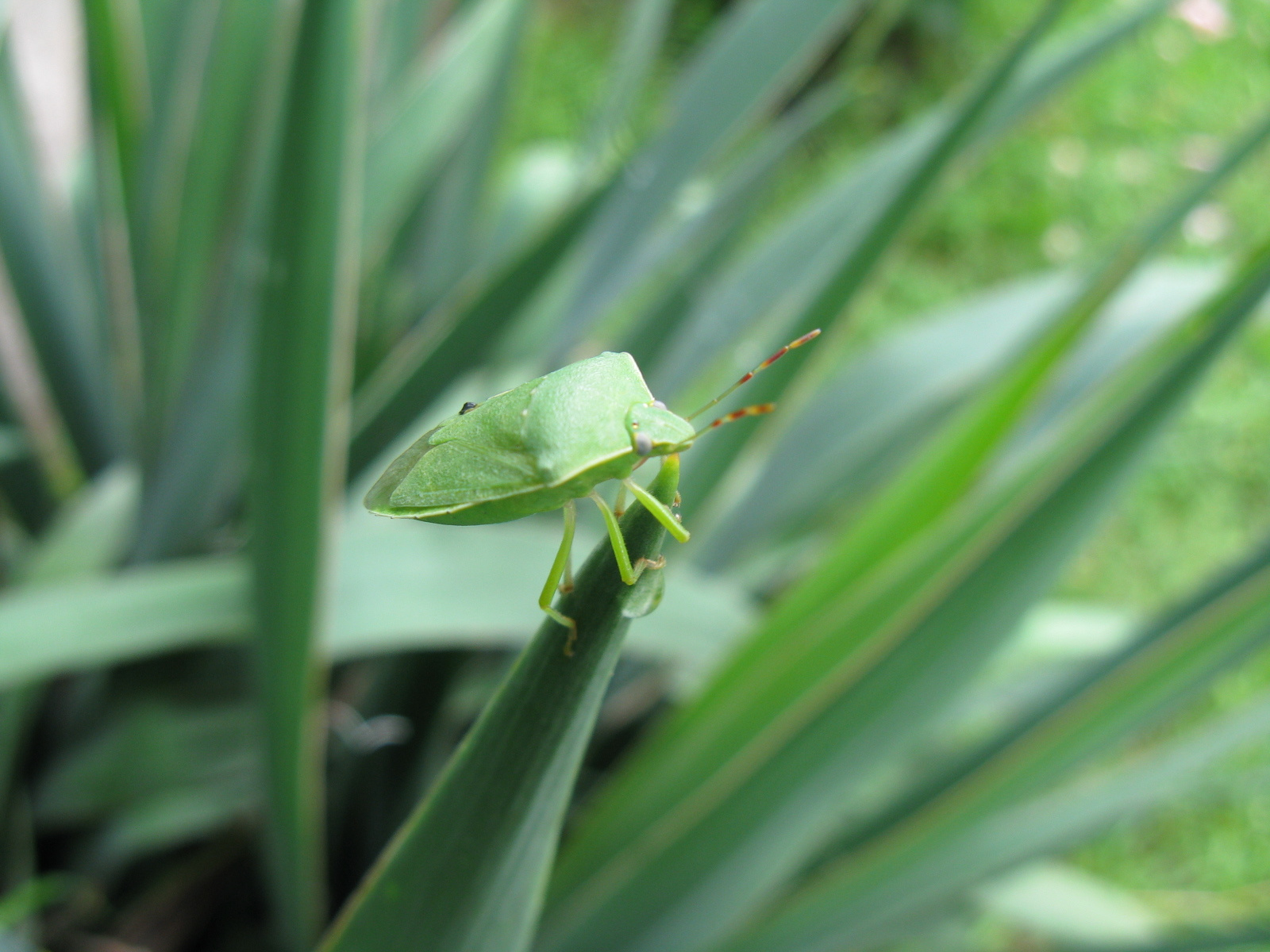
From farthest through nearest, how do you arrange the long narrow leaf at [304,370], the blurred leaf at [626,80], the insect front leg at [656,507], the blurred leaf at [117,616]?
the blurred leaf at [626,80] → the blurred leaf at [117,616] → the long narrow leaf at [304,370] → the insect front leg at [656,507]

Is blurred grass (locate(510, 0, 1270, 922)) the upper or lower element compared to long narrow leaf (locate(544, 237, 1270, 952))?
upper

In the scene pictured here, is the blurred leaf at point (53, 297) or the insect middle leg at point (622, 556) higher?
the blurred leaf at point (53, 297)

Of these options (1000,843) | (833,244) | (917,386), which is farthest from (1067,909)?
(833,244)

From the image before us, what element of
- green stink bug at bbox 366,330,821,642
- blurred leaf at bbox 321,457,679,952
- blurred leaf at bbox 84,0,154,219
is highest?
blurred leaf at bbox 84,0,154,219

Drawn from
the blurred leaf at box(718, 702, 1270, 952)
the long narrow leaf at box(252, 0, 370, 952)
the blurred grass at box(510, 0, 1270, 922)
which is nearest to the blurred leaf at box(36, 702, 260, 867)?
the long narrow leaf at box(252, 0, 370, 952)

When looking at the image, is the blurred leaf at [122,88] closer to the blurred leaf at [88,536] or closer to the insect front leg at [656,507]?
the blurred leaf at [88,536]

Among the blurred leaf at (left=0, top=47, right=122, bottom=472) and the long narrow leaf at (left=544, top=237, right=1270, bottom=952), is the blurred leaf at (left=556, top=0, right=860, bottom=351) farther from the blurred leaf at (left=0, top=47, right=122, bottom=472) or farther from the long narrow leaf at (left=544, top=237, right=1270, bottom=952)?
the blurred leaf at (left=0, top=47, right=122, bottom=472)

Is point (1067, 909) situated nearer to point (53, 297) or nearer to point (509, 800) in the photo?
point (509, 800)

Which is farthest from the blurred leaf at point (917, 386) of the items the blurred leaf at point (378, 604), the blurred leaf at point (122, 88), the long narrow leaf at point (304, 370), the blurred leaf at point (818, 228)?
the blurred leaf at point (122, 88)
